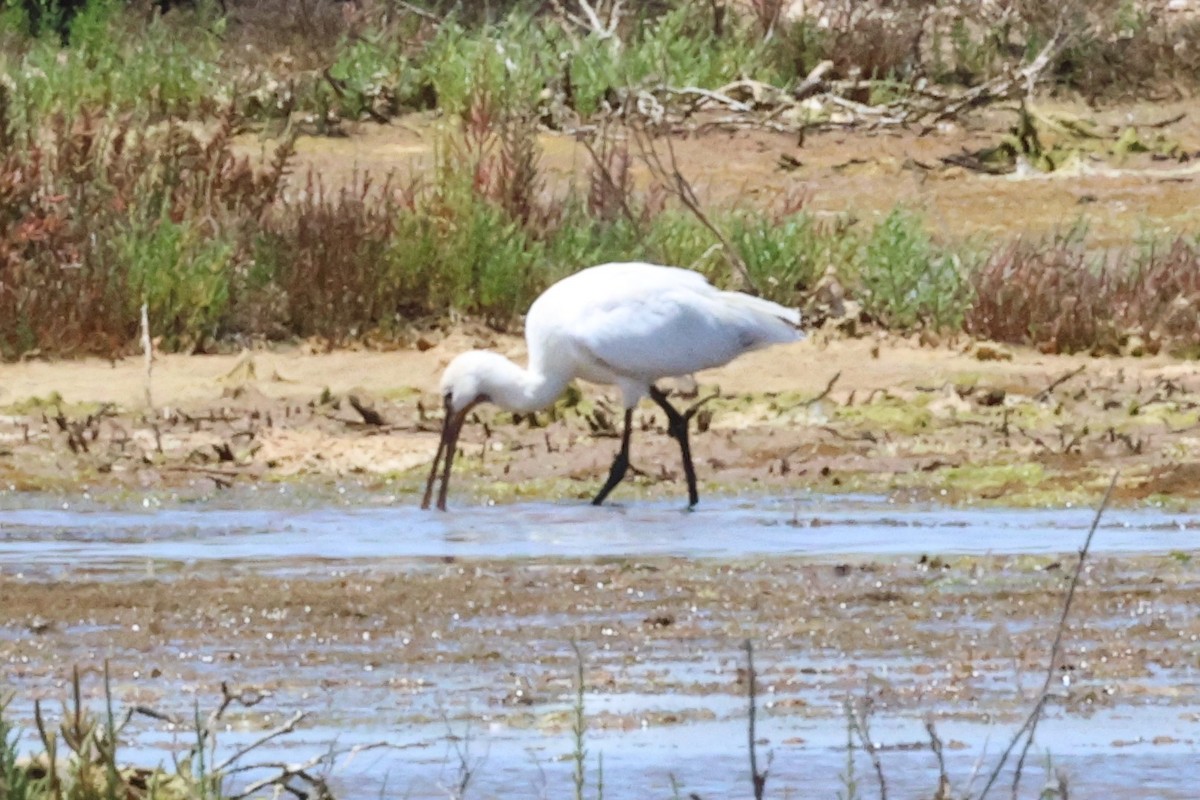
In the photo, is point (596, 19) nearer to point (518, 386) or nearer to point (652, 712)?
point (518, 386)

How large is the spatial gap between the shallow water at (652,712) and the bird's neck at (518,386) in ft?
6.26

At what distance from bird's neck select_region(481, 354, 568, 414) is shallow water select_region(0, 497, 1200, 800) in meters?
1.91

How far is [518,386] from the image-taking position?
12.1 m

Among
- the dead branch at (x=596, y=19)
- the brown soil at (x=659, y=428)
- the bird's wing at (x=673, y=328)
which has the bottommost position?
the brown soil at (x=659, y=428)

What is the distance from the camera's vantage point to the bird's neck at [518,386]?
12.0 metres

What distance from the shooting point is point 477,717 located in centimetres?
658

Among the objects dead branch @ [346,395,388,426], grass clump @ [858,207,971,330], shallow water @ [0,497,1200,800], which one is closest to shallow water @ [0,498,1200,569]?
shallow water @ [0,497,1200,800]

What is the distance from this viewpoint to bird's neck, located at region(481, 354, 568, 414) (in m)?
12.0

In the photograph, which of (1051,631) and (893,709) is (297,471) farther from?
(893,709)

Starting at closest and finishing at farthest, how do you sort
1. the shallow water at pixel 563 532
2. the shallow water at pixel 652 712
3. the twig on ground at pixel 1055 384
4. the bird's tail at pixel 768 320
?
1. the shallow water at pixel 652 712
2. the shallow water at pixel 563 532
3. the bird's tail at pixel 768 320
4. the twig on ground at pixel 1055 384

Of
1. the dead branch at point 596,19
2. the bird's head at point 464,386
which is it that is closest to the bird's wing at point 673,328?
the bird's head at point 464,386

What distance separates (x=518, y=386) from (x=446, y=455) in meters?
0.46

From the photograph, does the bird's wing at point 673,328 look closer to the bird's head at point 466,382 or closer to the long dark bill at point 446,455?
the bird's head at point 466,382

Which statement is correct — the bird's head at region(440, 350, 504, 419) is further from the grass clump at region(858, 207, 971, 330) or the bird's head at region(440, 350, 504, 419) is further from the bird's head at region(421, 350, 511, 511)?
the grass clump at region(858, 207, 971, 330)
